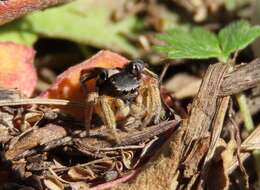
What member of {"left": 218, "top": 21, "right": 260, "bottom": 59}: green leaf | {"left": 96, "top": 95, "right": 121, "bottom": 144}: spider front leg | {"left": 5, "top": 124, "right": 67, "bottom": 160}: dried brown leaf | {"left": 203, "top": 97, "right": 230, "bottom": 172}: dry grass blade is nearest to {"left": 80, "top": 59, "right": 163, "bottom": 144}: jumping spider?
{"left": 96, "top": 95, "right": 121, "bottom": 144}: spider front leg

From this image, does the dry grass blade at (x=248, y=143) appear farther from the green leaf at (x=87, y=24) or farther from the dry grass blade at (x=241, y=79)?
the green leaf at (x=87, y=24)

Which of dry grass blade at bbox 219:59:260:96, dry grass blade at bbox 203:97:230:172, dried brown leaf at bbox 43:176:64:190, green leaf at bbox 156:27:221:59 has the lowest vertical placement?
dried brown leaf at bbox 43:176:64:190

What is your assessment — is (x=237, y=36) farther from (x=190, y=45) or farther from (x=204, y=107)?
(x=204, y=107)

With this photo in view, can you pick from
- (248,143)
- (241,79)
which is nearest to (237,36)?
(241,79)

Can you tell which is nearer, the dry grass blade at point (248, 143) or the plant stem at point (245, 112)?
the dry grass blade at point (248, 143)

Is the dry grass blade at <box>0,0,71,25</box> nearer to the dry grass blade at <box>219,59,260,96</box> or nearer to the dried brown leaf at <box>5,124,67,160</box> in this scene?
the dried brown leaf at <box>5,124,67,160</box>

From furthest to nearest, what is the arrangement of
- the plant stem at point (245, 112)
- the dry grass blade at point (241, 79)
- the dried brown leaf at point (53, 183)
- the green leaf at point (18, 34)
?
the green leaf at point (18, 34), the plant stem at point (245, 112), the dry grass blade at point (241, 79), the dried brown leaf at point (53, 183)

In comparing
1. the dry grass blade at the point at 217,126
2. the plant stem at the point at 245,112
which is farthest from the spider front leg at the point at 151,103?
the plant stem at the point at 245,112
